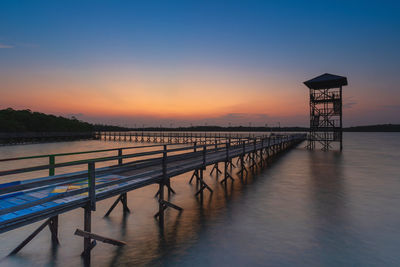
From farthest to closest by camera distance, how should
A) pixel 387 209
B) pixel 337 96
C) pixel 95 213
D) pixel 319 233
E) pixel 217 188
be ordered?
1. pixel 337 96
2. pixel 217 188
3. pixel 387 209
4. pixel 95 213
5. pixel 319 233

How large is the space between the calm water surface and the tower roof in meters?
24.9

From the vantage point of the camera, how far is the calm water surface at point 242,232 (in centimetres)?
607

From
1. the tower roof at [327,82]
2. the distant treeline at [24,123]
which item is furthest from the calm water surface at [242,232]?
the distant treeline at [24,123]

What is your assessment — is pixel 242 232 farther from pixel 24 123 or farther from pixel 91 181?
pixel 24 123

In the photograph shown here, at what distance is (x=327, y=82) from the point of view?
3462 cm

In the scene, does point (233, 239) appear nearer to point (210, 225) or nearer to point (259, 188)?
point (210, 225)

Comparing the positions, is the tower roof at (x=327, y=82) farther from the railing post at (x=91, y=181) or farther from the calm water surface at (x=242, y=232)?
the railing post at (x=91, y=181)

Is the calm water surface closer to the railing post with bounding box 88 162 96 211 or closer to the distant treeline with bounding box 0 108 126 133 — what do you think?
the railing post with bounding box 88 162 96 211

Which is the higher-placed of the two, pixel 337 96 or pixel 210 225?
pixel 337 96

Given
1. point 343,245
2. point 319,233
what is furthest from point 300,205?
point 343,245

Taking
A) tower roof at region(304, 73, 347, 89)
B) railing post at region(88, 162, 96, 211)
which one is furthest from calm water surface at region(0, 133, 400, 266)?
tower roof at region(304, 73, 347, 89)

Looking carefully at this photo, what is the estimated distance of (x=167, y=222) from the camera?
8.47 metres

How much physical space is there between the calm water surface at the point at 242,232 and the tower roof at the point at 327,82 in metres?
24.9

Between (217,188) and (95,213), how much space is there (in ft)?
22.5
